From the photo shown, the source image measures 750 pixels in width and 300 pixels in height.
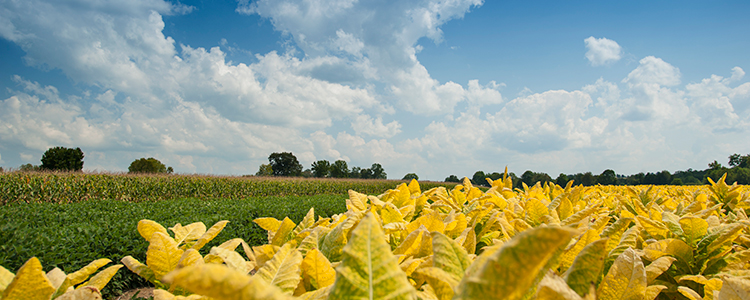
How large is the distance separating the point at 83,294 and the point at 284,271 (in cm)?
46

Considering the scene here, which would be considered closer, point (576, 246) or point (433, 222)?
point (576, 246)

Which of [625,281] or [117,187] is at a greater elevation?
[117,187]

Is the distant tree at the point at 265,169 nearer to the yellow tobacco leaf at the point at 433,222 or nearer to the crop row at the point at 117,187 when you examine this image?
the crop row at the point at 117,187

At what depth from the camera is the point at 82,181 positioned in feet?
50.5

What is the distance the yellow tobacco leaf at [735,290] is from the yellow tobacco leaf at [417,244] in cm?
66

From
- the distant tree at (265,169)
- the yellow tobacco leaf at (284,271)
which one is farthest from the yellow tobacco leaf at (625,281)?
the distant tree at (265,169)

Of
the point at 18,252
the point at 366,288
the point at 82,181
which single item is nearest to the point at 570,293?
the point at 366,288

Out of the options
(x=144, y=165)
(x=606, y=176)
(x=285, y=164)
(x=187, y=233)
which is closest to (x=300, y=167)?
(x=285, y=164)

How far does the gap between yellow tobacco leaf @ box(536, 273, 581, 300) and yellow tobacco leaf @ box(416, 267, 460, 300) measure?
0.15 m

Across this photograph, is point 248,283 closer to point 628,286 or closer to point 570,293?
point 570,293

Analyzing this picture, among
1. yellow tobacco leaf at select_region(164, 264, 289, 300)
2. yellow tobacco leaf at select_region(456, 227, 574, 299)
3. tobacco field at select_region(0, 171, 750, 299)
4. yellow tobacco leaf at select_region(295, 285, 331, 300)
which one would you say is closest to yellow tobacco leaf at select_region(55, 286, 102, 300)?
tobacco field at select_region(0, 171, 750, 299)

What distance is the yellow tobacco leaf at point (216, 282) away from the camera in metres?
0.35

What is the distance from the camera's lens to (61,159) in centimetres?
4534

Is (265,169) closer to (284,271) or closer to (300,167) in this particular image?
(300,167)
